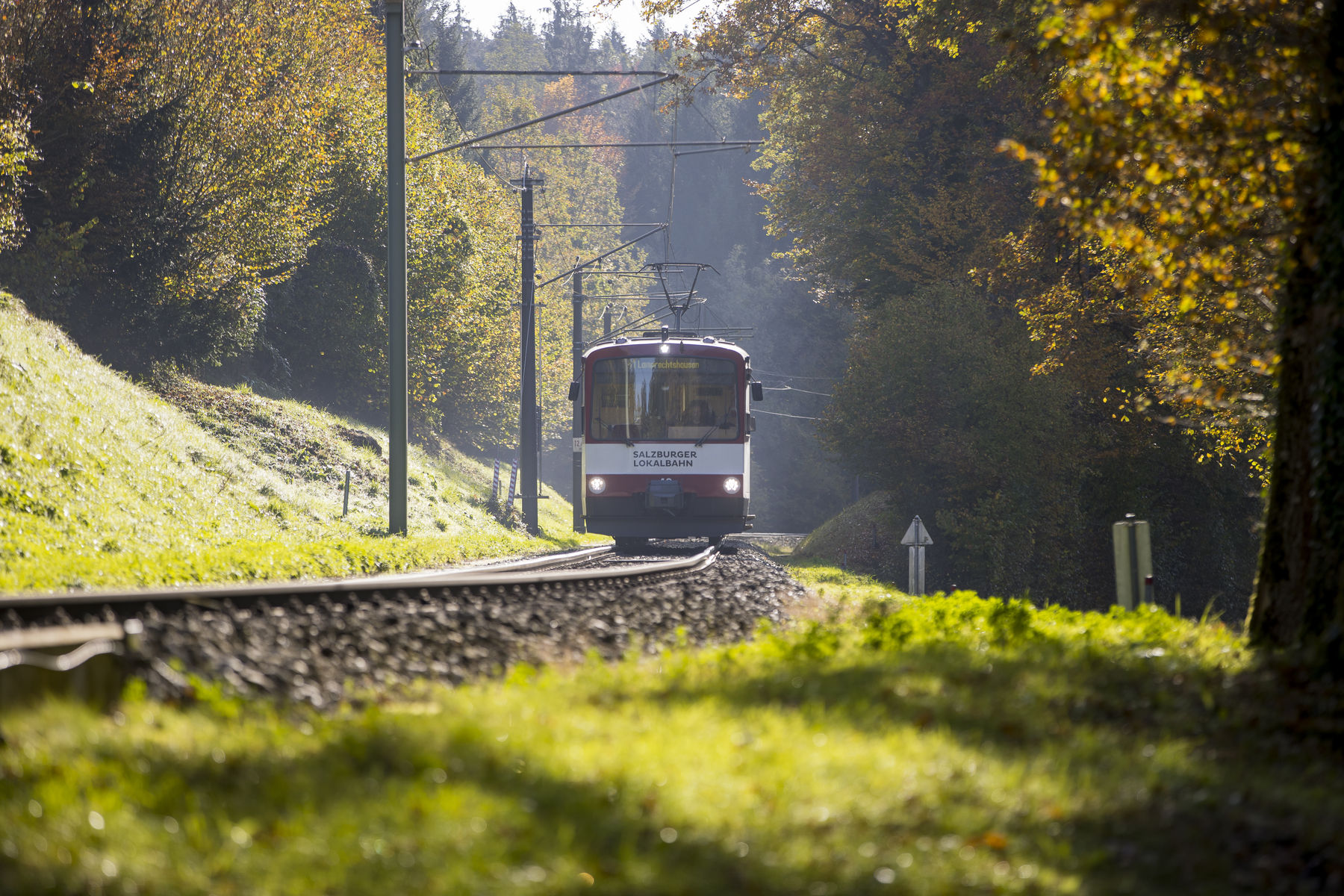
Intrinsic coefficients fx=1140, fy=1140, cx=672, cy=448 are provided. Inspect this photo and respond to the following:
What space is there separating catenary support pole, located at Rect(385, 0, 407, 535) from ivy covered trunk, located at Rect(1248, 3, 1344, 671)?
1151cm

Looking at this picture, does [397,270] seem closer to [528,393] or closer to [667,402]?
[667,402]

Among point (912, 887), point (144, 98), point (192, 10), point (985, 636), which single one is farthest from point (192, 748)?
point (192, 10)

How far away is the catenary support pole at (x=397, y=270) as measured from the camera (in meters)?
15.6

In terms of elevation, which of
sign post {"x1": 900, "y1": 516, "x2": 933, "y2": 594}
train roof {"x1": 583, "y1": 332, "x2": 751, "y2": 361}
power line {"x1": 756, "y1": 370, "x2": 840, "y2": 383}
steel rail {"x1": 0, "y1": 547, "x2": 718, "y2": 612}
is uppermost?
power line {"x1": 756, "y1": 370, "x2": 840, "y2": 383}

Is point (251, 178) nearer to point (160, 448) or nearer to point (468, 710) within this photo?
point (160, 448)

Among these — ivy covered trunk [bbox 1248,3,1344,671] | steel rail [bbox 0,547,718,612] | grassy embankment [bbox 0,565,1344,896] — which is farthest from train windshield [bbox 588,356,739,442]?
grassy embankment [bbox 0,565,1344,896]

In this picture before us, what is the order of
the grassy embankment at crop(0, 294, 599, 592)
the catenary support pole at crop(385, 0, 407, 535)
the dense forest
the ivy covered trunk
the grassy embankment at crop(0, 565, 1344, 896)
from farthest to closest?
the catenary support pole at crop(385, 0, 407, 535), the grassy embankment at crop(0, 294, 599, 592), the dense forest, the ivy covered trunk, the grassy embankment at crop(0, 565, 1344, 896)

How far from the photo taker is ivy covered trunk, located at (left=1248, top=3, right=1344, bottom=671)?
6180 mm

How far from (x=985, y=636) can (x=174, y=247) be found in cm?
2361

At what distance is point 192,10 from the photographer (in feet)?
85.2

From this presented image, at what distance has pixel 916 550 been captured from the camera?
59.7 ft

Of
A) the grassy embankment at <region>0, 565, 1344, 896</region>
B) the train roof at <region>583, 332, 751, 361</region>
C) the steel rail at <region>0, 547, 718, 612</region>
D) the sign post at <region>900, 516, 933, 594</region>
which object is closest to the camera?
the grassy embankment at <region>0, 565, 1344, 896</region>

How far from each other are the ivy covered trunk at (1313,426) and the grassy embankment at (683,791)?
108cm

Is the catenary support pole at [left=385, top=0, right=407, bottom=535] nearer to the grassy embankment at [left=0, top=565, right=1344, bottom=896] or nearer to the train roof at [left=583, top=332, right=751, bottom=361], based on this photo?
the train roof at [left=583, top=332, right=751, bottom=361]
